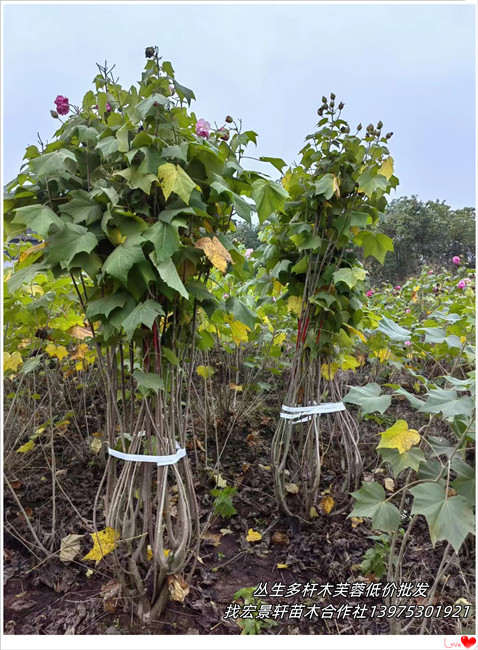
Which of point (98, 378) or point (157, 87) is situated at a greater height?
point (157, 87)

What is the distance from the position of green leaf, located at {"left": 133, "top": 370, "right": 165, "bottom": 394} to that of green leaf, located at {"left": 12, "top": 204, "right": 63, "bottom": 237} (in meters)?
0.47

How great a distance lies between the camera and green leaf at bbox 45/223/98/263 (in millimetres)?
1107

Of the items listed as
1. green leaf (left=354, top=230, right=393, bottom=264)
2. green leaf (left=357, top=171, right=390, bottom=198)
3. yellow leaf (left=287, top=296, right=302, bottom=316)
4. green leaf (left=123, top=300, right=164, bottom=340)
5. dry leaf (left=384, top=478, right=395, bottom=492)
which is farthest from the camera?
dry leaf (left=384, top=478, right=395, bottom=492)

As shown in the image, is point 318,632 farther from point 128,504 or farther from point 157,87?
point 157,87

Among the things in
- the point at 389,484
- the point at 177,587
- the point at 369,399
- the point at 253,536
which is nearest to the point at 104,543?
the point at 177,587

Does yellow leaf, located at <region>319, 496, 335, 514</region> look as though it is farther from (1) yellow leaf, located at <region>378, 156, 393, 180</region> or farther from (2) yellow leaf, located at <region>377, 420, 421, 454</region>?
(1) yellow leaf, located at <region>378, 156, 393, 180</region>

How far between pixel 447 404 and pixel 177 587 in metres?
1.04

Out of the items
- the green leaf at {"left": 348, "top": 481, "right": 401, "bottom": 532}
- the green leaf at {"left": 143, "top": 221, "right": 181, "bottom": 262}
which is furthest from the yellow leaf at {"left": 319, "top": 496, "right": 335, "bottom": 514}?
the green leaf at {"left": 143, "top": 221, "right": 181, "bottom": 262}

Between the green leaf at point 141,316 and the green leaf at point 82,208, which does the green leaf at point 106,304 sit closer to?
the green leaf at point 141,316

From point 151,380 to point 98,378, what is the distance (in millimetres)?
1688

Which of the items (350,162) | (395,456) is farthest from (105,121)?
(395,456)

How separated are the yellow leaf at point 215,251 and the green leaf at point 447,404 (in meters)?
0.69

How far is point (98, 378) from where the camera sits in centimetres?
274

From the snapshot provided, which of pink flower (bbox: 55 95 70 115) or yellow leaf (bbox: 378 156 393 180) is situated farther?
yellow leaf (bbox: 378 156 393 180)
